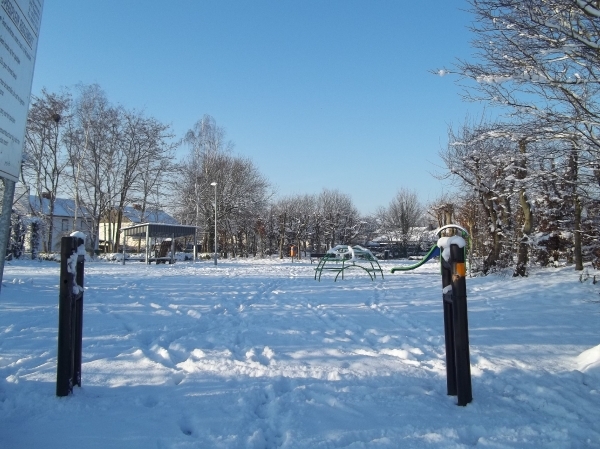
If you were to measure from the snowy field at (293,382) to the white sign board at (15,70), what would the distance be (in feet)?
6.02

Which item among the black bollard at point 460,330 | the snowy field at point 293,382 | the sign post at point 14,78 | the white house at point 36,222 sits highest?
the white house at point 36,222

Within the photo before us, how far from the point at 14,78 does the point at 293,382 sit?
3.17 meters

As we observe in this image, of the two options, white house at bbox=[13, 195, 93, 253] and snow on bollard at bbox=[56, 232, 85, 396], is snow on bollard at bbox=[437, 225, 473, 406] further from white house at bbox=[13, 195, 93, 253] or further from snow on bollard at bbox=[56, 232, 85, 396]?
white house at bbox=[13, 195, 93, 253]

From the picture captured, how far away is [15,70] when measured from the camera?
2.98 m

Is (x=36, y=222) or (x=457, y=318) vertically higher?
(x=36, y=222)

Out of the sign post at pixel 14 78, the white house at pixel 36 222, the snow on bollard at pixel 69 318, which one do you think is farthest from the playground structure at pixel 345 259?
the sign post at pixel 14 78

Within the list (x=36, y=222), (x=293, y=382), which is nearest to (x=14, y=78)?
(x=293, y=382)

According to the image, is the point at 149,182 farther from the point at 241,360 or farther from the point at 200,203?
the point at 241,360

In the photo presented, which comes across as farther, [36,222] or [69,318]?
[36,222]

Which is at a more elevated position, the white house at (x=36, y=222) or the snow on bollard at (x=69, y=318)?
the white house at (x=36, y=222)

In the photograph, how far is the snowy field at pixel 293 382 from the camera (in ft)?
9.47

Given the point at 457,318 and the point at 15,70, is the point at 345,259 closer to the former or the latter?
the point at 457,318

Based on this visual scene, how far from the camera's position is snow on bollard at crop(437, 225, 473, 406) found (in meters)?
3.41

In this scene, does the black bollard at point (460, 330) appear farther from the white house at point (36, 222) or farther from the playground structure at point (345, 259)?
the white house at point (36, 222)
